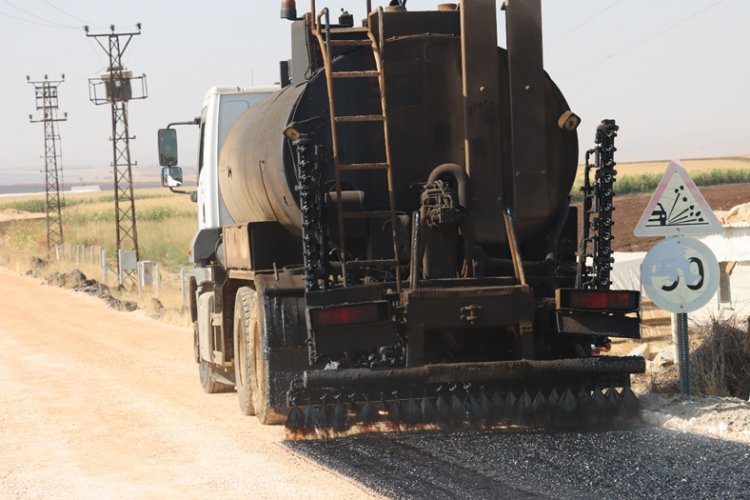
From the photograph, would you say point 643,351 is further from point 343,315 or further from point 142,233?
point 142,233

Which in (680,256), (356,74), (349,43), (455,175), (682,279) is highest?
Answer: (349,43)

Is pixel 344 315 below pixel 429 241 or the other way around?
below

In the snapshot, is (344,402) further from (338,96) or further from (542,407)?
(338,96)

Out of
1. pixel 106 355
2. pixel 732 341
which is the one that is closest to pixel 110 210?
pixel 106 355

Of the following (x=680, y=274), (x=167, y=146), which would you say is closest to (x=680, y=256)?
(x=680, y=274)

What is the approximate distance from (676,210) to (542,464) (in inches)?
143

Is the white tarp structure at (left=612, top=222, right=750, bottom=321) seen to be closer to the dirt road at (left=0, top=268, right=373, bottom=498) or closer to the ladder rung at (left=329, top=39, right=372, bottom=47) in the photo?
the dirt road at (left=0, top=268, right=373, bottom=498)

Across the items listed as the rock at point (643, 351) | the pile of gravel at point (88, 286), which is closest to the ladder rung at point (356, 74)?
the rock at point (643, 351)

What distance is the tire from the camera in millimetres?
10141

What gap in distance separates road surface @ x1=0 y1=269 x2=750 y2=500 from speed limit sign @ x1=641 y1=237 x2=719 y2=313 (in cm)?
167

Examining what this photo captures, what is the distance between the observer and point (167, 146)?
15078mm

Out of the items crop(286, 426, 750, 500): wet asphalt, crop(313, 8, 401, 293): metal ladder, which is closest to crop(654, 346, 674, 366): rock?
crop(286, 426, 750, 500): wet asphalt

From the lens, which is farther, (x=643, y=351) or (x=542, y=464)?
(x=643, y=351)

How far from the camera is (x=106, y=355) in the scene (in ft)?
59.9
